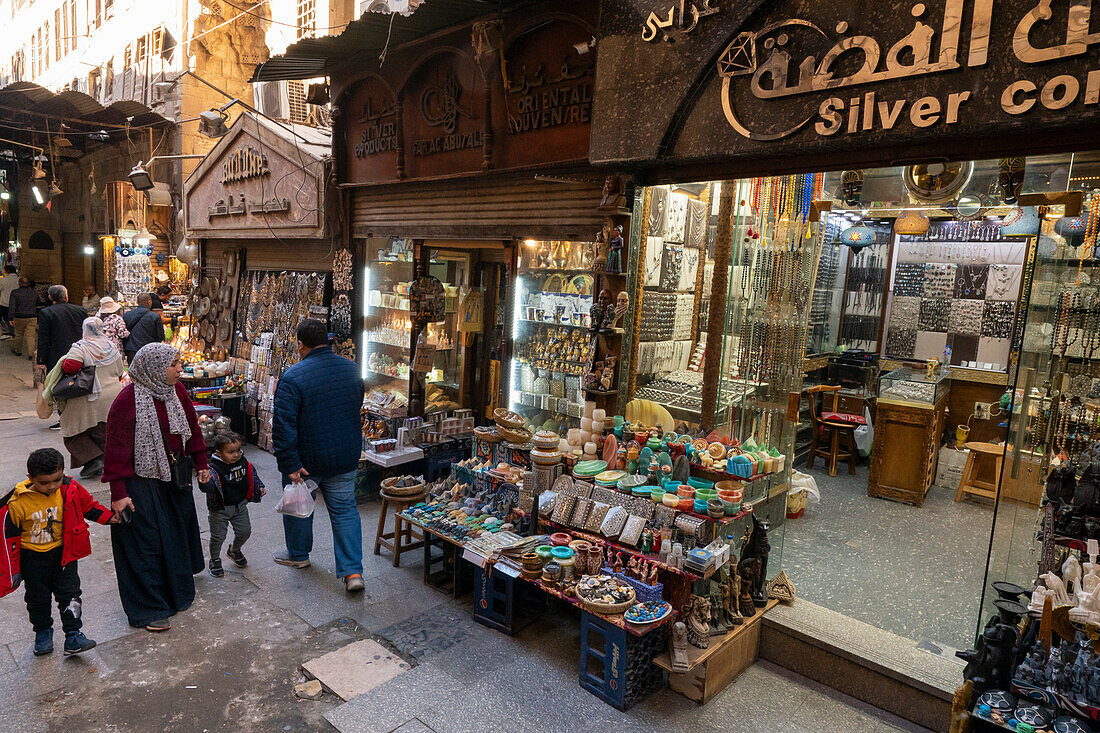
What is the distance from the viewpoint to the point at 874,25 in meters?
3.30

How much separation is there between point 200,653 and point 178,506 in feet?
3.16

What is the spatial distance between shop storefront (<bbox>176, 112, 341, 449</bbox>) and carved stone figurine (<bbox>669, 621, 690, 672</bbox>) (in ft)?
17.3

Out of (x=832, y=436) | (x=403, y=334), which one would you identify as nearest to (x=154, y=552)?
(x=403, y=334)

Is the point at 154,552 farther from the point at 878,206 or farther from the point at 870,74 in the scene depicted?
the point at 878,206

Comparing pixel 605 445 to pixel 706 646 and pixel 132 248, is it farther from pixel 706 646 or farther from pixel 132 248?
pixel 132 248

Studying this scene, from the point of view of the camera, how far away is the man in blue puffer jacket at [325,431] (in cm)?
470

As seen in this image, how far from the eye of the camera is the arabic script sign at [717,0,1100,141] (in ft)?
9.36

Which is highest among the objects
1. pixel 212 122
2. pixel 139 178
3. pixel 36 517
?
pixel 212 122

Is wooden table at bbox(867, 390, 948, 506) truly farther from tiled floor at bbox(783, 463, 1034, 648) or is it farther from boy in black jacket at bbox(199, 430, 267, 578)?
boy in black jacket at bbox(199, 430, 267, 578)

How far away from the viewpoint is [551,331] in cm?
620

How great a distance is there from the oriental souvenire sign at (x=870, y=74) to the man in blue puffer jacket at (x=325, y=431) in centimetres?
274

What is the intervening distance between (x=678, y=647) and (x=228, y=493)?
3.48m

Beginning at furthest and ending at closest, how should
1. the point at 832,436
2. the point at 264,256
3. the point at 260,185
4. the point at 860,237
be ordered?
the point at 264,256 → the point at 260,185 → the point at 832,436 → the point at 860,237

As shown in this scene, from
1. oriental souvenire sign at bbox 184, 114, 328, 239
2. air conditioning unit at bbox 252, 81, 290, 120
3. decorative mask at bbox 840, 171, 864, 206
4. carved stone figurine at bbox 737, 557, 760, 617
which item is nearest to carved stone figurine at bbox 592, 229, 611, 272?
decorative mask at bbox 840, 171, 864, 206
